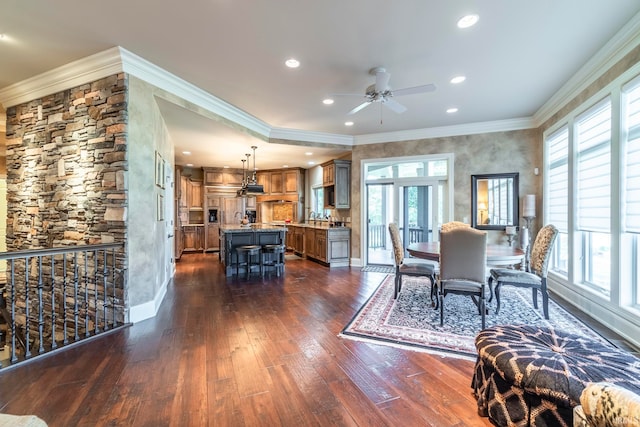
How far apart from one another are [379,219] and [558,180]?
4069mm

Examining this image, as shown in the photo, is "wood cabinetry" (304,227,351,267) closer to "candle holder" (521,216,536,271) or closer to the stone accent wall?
"candle holder" (521,216,536,271)

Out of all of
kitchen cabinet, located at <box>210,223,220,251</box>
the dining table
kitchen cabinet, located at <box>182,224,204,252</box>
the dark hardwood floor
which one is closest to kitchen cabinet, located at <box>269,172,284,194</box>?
kitchen cabinet, located at <box>210,223,220,251</box>

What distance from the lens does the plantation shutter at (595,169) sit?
10.5 ft

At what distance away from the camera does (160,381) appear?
2.13m

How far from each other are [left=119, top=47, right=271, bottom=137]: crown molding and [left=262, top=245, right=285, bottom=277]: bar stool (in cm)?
233

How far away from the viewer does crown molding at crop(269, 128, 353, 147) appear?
6.00 metres

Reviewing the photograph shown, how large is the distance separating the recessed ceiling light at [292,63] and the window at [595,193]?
135 inches

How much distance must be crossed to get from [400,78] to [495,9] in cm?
130

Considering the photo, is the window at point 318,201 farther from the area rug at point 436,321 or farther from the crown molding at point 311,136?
the area rug at point 436,321

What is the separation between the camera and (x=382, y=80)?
3332mm

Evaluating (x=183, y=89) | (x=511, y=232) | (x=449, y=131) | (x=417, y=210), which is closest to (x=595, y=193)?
(x=511, y=232)

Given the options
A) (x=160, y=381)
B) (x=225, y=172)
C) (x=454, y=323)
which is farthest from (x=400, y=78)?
(x=225, y=172)

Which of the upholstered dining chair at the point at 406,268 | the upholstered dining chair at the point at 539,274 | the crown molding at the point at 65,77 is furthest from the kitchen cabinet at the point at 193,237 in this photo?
the upholstered dining chair at the point at 539,274

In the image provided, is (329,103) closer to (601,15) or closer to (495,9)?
(495,9)
